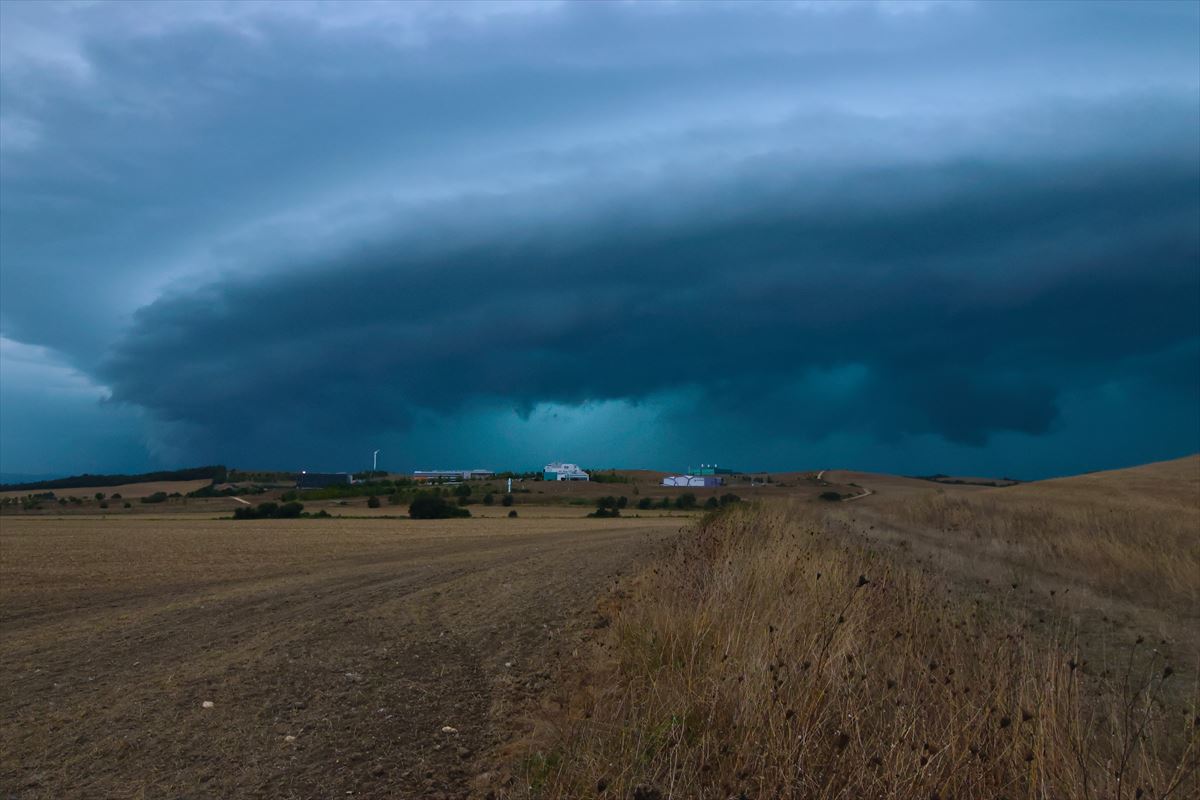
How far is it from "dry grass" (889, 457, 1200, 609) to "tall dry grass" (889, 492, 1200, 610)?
2 cm

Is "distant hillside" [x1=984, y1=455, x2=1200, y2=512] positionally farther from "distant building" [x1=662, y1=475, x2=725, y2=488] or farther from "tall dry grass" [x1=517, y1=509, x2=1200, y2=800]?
"distant building" [x1=662, y1=475, x2=725, y2=488]

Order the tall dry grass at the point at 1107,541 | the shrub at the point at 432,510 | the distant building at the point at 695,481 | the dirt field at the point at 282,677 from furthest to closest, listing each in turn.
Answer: the distant building at the point at 695,481 → the shrub at the point at 432,510 → the tall dry grass at the point at 1107,541 → the dirt field at the point at 282,677

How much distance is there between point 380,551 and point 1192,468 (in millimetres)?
48115

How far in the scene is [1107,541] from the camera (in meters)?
21.3

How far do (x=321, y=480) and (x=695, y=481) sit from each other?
6684 cm

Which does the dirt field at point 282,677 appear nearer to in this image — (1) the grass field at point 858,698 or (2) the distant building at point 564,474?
(1) the grass field at point 858,698

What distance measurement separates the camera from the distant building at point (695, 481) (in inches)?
5832

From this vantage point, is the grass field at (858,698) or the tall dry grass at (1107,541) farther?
the tall dry grass at (1107,541)

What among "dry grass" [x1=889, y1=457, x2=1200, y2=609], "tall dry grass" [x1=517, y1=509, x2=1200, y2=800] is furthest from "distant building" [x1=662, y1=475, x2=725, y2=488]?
"tall dry grass" [x1=517, y1=509, x2=1200, y2=800]

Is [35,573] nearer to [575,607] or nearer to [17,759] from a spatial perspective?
[575,607]

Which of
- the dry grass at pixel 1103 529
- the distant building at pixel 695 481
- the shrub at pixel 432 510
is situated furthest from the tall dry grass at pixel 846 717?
the distant building at pixel 695 481

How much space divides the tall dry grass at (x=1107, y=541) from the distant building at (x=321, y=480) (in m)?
131

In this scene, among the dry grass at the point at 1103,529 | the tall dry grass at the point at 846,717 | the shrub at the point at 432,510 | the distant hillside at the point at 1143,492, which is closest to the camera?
the tall dry grass at the point at 846,717

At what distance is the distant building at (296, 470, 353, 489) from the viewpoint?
154 meters
